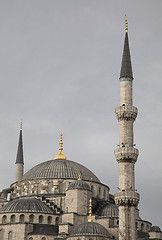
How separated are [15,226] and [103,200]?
31.9 ft

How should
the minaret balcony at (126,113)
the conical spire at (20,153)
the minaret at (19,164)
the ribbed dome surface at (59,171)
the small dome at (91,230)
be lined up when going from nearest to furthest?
the minaret balcony at (126,113)
the small dome at (91,230)
the ribbed dome surface at (59,171)
the minaret at (19,164)
the conical spire at (20,153)

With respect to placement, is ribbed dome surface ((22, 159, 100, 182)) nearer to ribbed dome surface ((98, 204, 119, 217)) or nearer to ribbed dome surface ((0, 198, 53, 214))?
ribbed dome surface ((0, 198, 53, 214))

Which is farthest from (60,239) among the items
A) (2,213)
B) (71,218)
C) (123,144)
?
(123,144)

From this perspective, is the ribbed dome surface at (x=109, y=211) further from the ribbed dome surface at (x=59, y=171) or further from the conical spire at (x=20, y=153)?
the conical spire at (x=20, y=153)

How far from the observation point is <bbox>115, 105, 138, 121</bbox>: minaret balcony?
128 ft

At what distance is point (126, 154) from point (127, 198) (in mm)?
2952

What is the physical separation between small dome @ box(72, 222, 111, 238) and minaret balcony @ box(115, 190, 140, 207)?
373 centimetres

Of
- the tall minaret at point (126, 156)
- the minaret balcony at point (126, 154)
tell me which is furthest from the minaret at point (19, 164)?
the minaret balcony at point (126, 154)

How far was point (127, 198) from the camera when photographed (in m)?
36.8

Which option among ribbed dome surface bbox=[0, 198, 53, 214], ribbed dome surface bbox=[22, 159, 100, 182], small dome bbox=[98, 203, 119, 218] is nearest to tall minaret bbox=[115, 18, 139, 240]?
small dome bbox=[98, 203, 119, 218]

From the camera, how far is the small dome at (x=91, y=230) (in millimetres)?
39438

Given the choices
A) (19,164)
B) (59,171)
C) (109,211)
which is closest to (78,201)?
(109,211)

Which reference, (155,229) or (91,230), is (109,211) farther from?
(91,230)

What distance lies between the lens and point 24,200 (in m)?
45.5
